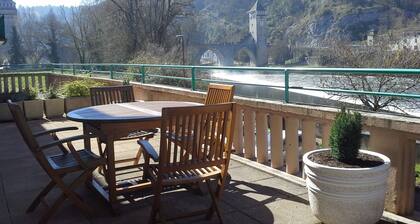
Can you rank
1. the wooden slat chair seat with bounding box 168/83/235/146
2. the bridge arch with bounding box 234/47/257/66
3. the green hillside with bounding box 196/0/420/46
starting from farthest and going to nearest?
the bridge arch with bounding box 234/47/257/66
the green hillside with bounding box 196/0/420/46
the wooden slat chair seat with bounding box 168/83/235/146

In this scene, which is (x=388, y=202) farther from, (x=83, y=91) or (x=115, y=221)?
(x=83, y=91)

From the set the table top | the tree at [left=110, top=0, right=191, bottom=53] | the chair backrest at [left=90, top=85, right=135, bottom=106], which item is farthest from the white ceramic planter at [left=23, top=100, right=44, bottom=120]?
the tree at [left=110, top=0, right=191, bottom=53]

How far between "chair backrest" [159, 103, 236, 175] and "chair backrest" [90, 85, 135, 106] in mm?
2142

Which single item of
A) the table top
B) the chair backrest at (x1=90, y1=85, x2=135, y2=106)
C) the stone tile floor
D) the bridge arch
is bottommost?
the stone tile floor

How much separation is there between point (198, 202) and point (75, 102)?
6474 millimetres

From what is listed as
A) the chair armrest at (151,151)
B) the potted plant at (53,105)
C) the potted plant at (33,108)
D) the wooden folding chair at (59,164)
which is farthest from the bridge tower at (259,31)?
the chair armrest at (151,151)

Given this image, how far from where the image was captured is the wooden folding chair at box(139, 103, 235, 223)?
108 inches

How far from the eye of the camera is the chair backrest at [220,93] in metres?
3.94

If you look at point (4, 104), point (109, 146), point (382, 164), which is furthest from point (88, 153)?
point (4, 104)

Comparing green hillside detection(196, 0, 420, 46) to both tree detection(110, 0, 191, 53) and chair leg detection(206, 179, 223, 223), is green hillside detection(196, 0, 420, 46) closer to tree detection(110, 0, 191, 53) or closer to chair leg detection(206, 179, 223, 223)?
tree detection(110, 0, 191, 53)

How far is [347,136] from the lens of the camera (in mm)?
2848

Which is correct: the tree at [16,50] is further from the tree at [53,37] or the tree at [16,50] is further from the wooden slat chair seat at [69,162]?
the wooden slat chair seat at [69,162]

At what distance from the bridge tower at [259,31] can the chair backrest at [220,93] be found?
2129 inches

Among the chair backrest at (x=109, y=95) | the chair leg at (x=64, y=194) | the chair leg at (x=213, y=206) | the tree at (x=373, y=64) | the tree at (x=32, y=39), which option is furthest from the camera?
the tree at (x=32, y=39)
